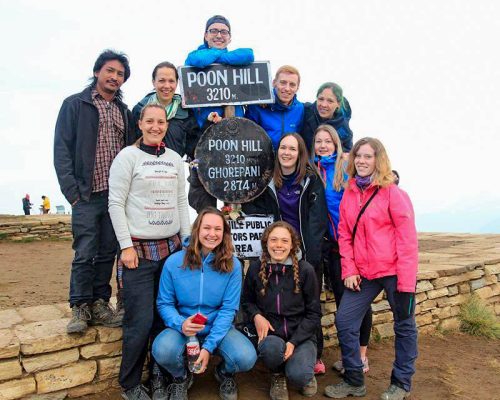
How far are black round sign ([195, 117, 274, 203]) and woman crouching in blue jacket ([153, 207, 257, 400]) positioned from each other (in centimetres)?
63

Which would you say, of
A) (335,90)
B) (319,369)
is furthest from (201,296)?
(335,90)

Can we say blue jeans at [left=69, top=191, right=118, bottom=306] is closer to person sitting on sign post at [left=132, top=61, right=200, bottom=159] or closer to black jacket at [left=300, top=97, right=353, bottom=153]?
person sitting on sign post at [left=132, top=61, right=200, bottom=159]

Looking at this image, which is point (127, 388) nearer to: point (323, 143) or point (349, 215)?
point (349, 215)

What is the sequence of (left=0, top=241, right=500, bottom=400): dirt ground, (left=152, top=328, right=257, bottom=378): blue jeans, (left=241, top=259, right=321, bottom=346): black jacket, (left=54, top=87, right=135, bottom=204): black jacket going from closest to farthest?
(left=152, top=328, right=257, bottom=378): blue jeans < (left=54, top=87, right=135, bottom=204): black jacket < (left=241, top=259, right=321, bottom=346): black jacket < (left=0, top=241, right=500, bottom=400): dirt ground

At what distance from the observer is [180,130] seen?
13.0 ft

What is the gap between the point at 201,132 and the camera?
417cm

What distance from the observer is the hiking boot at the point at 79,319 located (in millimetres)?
3323

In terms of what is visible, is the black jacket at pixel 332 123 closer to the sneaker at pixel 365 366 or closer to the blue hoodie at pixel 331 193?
the blue hoodie at pixel 331 193

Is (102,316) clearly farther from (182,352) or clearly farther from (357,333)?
(357,333)

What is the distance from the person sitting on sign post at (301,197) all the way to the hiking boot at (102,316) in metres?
1.63

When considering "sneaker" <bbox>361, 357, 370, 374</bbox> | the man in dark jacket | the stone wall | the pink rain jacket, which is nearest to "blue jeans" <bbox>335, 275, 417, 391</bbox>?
the pink rain jacket

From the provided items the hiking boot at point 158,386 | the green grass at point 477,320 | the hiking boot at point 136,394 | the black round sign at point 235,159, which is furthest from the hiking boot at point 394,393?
the green grass at point 477,320

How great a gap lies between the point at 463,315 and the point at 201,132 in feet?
13.8

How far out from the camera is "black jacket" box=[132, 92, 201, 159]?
382 cm
